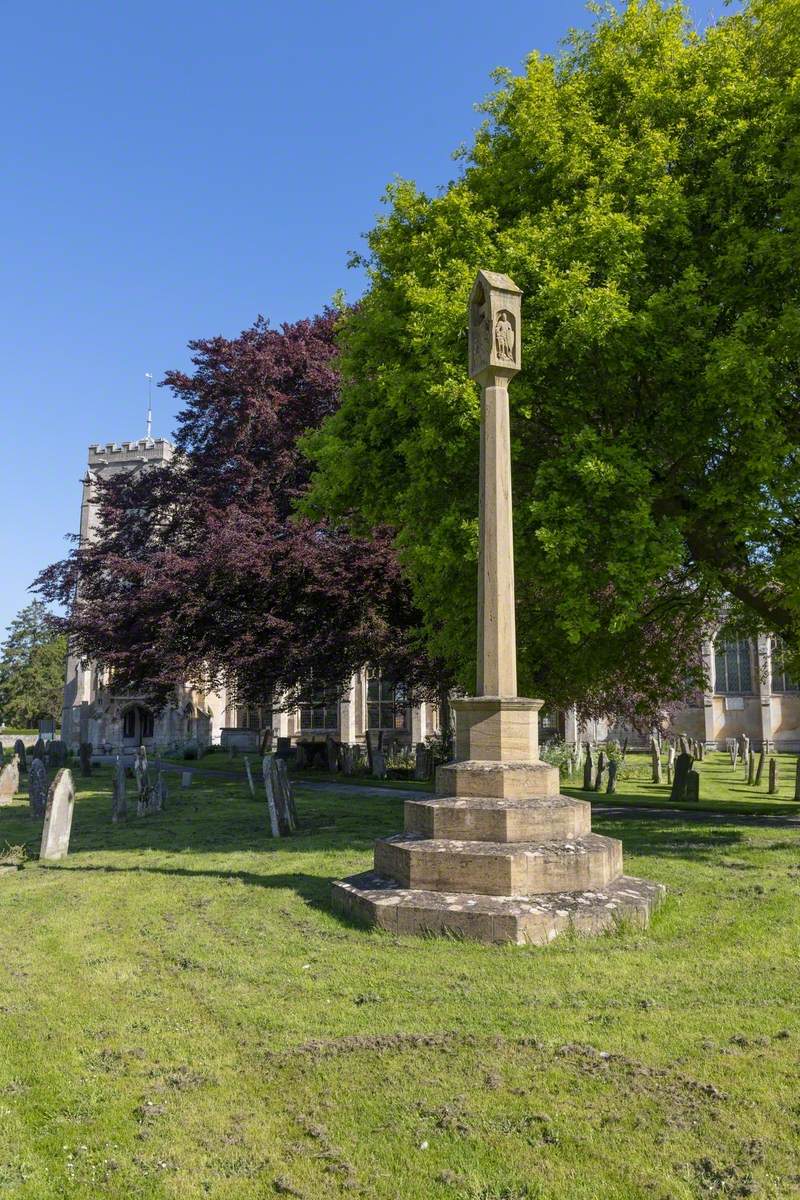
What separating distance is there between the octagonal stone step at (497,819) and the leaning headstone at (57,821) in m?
6.24

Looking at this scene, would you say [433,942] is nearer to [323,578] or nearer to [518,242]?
[518,242]

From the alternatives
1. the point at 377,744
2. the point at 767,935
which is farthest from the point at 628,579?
the point at 377,744

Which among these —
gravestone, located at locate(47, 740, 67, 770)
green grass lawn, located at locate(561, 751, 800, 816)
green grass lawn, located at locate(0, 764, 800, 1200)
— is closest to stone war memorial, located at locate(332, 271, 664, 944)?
green grass lawn, located at locate(0, 764, 800, 1200)

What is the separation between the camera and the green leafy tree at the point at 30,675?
2798 inches

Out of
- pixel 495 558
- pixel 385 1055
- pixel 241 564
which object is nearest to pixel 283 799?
pixel 495 558

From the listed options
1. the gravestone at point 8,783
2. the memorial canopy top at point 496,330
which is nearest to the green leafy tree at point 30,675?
the gravestone at point 8,783

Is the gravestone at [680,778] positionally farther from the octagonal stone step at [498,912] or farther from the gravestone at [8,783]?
the gravestone at [8,783]

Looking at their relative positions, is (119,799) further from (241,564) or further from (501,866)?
(501,866)

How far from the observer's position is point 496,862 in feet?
23.8

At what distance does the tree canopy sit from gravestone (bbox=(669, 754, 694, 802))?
7.16 m

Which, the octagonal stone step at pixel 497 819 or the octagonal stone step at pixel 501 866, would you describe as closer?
the octagonal stone step at pixel 501 866

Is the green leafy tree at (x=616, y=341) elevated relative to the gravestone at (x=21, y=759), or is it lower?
elevated

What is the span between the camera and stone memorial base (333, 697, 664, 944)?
6.97 m

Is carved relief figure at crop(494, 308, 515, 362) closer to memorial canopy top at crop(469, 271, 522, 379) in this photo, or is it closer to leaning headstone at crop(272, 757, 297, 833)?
memorial canopy top at crop(469, 271, 522, 379)
